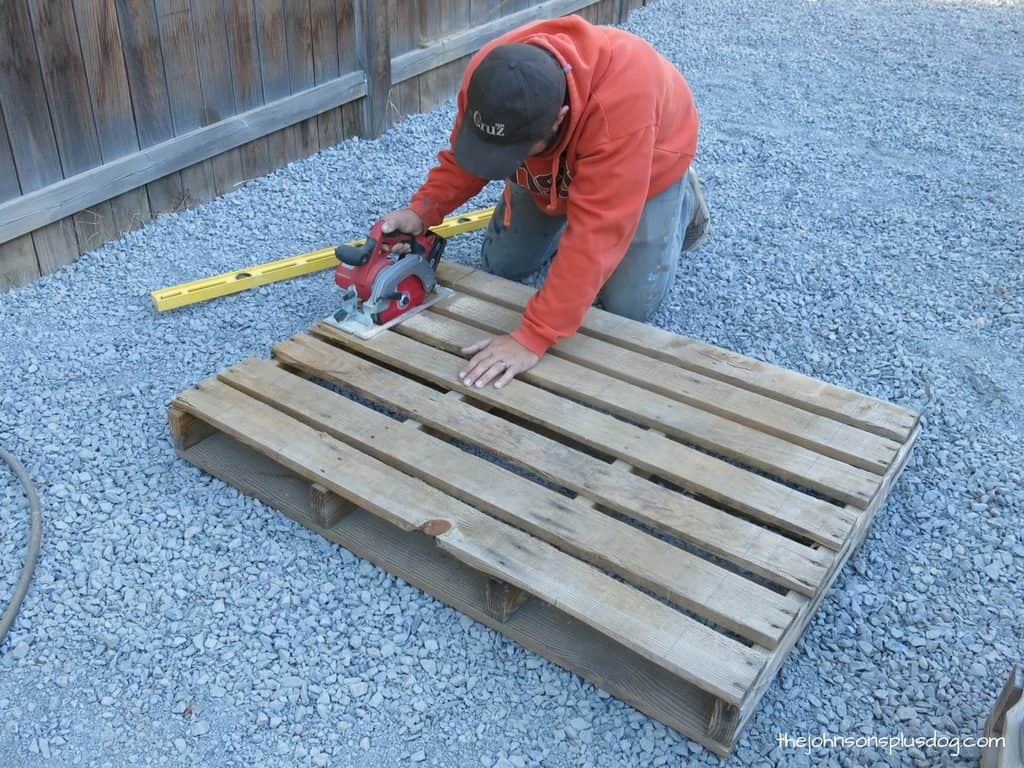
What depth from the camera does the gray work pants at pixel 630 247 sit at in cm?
336

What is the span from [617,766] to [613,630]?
0.33 meters

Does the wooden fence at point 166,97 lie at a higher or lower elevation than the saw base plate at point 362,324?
higher

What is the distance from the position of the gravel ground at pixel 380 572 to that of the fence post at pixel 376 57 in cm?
16

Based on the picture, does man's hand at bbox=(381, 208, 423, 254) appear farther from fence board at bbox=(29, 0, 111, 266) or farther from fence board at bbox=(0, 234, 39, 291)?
fence board at bbox=(0, 234, 39, 291)

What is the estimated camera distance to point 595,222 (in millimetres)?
2791

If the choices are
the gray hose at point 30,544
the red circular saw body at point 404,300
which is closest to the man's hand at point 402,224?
the red circular saw body at point 404,300

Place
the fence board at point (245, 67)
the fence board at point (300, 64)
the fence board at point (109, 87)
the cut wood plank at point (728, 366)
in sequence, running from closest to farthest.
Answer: the cut wood plank at point (728, 366), the fence board at point (109, 87), the fence board at point (245, 67), the fence board at point (300, 64)

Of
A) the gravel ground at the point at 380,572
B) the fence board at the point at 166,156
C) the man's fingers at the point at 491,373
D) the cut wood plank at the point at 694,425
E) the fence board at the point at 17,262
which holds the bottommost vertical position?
the gravel ground at the point at 380,572

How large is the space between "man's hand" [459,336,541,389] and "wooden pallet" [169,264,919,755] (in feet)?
0.16

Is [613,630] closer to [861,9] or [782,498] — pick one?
[782,498]

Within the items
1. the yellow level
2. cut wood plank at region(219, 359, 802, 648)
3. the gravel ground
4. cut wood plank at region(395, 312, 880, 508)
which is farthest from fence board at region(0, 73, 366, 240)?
cut wood plank at region(395, 312, 880, 508)

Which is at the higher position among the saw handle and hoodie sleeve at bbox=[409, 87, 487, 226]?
hoodie sleeve at bbox=[409, 87, 487, 226]

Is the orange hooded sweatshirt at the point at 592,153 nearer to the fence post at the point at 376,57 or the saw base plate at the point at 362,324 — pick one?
the saw base plate at the point at 362,324

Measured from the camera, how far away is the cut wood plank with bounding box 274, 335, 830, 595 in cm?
232
